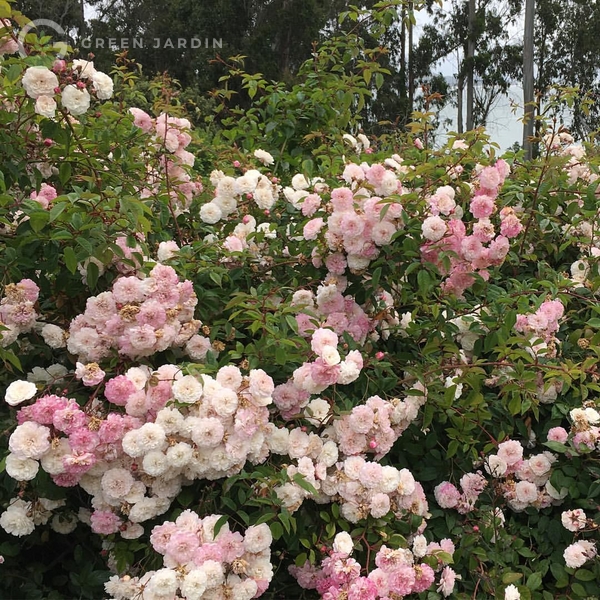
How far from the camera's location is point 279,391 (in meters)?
1.66

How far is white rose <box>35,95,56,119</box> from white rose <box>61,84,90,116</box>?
51mm

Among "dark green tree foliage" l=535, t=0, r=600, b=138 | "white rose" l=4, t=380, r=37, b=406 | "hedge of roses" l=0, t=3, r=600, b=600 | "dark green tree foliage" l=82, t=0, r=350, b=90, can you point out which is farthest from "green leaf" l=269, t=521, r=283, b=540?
"dark green tree foliage" l=535, t=0, r=600, b=138

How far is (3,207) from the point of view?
1760mm

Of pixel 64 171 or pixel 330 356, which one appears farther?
pixel 64 171

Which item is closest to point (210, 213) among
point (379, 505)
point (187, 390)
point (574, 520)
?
point (187, 390)

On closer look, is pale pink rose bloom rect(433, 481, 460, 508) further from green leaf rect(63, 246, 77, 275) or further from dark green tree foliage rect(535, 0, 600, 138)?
dark green tree foliage rect(535, 0, 600, 138)

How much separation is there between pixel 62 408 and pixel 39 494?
273mm

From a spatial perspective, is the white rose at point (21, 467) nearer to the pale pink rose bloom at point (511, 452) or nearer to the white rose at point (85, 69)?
the white rose at point (85, 69)

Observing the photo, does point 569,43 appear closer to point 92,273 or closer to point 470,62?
point 470,62

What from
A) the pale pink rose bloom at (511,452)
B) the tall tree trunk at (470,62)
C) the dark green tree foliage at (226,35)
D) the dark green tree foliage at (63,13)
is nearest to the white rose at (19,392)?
the pale pink rose bloom at (511,452)

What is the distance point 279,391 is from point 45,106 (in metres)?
0.97

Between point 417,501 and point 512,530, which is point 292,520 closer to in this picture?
point 417,501

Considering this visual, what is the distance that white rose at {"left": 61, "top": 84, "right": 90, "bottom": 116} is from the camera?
5.71ft

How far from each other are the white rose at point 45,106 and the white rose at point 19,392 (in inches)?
27.8
